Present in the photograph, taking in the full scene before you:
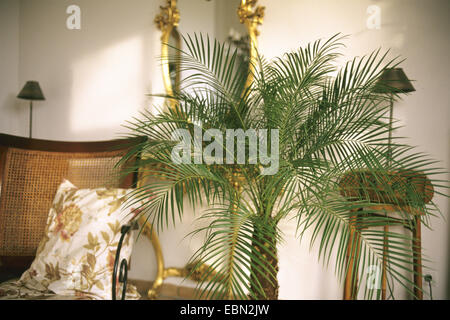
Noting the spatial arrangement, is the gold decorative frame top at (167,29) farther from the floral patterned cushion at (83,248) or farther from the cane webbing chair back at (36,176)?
the floral patterned cushion at (83,248)

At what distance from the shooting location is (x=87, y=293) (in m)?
1.35

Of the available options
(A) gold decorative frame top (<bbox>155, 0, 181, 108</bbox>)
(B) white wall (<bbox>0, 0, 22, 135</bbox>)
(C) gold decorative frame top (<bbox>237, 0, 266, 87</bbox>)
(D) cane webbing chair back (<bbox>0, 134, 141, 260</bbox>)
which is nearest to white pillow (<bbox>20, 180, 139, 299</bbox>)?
(D) cane webbing chair back (<bbox>0, 134, 141, 260</bbox>)

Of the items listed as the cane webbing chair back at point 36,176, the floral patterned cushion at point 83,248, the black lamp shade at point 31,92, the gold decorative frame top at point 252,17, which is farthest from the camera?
the black lamp shade at point 31,92

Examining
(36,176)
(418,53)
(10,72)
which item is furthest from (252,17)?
(10,72)

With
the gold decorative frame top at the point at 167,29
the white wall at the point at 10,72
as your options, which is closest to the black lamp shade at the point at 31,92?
the white wall at the point at 10,72

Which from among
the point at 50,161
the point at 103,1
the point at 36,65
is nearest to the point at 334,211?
the point at 50,161

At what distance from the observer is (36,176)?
1.77 meters

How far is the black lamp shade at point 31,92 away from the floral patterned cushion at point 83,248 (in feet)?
4.14

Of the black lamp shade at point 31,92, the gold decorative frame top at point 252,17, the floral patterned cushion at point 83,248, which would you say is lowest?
the floral patterned cushion at point 83,248

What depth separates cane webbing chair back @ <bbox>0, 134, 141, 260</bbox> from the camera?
1.68 meters

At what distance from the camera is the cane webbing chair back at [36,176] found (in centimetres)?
168

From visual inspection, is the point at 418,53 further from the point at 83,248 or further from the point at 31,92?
the point at 31,92

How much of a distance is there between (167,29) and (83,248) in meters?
1.59
